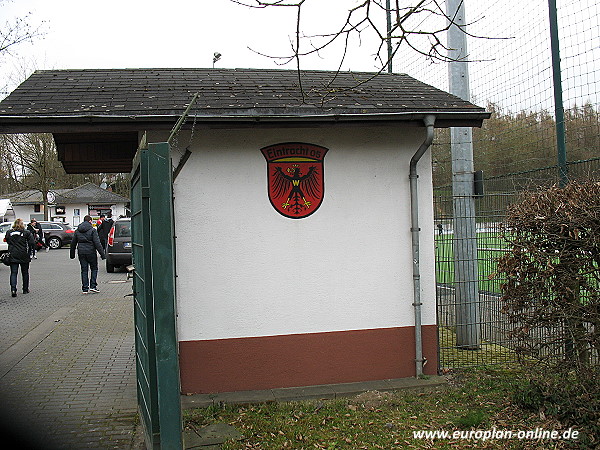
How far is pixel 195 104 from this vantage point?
6.31 meters

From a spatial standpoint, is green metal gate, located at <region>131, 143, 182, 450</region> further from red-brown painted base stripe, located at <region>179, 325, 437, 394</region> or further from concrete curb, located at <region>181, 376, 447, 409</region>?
red-brown painted base stripe, located at <region>179, 325, 437, 394</region>

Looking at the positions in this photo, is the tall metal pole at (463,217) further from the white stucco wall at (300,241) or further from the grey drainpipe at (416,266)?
the white stucco wall at (300,241)

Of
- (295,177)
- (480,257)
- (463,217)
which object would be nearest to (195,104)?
(295,177)

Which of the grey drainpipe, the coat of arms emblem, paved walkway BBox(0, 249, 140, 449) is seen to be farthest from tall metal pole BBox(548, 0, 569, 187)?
paved walkway BBox(0, 249, 140, 449)

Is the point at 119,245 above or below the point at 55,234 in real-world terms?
below

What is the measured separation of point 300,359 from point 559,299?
262 cm

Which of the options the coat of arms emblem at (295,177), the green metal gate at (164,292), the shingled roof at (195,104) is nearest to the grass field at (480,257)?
the shingled roof at (195,104)

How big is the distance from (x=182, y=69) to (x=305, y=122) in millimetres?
2812

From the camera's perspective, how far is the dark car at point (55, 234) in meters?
38.9

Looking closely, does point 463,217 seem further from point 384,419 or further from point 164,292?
point 164,292

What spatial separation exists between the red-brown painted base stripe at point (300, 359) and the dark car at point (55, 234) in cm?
3503

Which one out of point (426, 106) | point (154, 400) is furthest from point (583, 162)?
point (154, 400)

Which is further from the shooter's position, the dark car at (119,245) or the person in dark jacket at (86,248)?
the dark car at (119,245)

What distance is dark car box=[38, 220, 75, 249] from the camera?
128 feet
